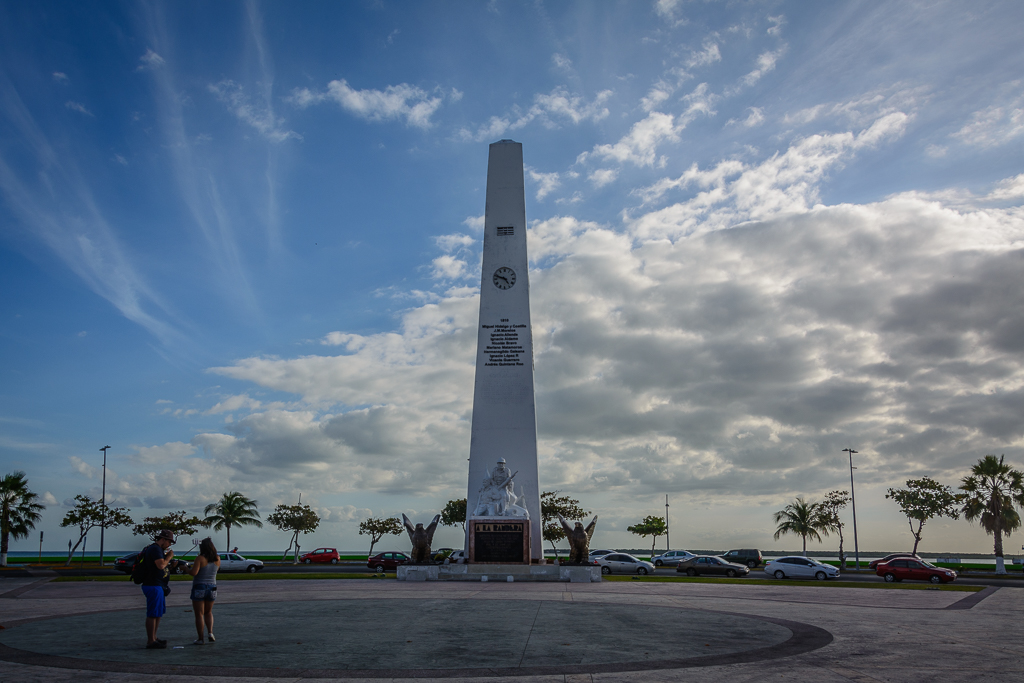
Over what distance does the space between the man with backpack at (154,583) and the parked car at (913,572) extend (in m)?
33.1

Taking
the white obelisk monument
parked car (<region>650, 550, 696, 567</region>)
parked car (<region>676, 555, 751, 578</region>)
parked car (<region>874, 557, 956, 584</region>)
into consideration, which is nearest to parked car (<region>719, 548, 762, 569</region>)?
parked car (<region>650, 550, 696, 567</region>)

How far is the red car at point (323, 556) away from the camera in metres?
51.7

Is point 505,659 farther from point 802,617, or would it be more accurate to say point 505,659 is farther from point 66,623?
point 66,623

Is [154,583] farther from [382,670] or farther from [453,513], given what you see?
[453,513]

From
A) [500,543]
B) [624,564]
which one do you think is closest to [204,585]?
[500,543]

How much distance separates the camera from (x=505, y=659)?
8.95 meters

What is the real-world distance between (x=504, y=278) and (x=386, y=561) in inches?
744

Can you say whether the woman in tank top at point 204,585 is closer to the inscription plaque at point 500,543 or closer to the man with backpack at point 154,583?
the man with backpack at point 154,583

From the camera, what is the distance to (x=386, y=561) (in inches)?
1613

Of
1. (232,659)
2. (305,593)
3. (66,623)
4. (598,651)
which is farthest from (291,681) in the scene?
(305,593)

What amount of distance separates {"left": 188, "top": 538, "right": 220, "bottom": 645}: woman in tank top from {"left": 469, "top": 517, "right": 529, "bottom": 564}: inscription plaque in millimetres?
18796

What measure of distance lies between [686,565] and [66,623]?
106 feet

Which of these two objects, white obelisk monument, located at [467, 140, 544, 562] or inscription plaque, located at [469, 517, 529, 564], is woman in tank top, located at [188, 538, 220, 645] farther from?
white obelisk monument, located at [467, 140, 544, 562]

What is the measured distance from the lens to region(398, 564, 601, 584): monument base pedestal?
86.0ft
